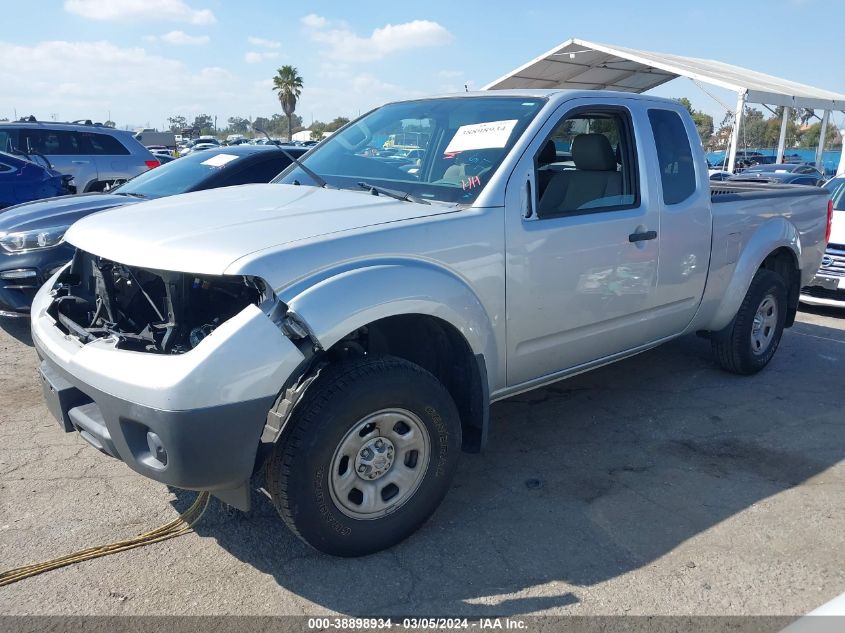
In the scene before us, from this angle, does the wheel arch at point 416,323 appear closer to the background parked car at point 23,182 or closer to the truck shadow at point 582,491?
the truck shadow at point 582,491

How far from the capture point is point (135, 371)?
2.52m

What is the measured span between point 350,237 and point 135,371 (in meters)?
0.94

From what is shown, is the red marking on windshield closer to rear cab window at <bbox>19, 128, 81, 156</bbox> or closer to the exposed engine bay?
the exposed engine bay

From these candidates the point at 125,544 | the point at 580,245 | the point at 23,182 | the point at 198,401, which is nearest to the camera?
the point at 198,401

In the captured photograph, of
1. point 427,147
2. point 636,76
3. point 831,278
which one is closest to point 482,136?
point 427,147

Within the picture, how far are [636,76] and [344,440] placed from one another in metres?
21.4

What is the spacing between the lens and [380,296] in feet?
9.09

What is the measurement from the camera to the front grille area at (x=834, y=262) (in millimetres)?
7480

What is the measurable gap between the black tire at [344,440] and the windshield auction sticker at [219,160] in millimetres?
4077

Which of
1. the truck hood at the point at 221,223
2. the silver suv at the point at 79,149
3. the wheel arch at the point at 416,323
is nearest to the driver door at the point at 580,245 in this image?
the wheel arch at the point at 416,323

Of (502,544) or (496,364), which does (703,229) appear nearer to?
(496,364)

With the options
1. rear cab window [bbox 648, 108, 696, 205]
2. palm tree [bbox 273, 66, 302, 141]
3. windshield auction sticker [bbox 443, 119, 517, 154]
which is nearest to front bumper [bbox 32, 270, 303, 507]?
windshield auction sticker [bbox 443, 119, 517, 154]

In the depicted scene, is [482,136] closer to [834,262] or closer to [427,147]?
[427,147]

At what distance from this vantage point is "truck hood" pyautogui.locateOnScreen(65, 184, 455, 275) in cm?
265
